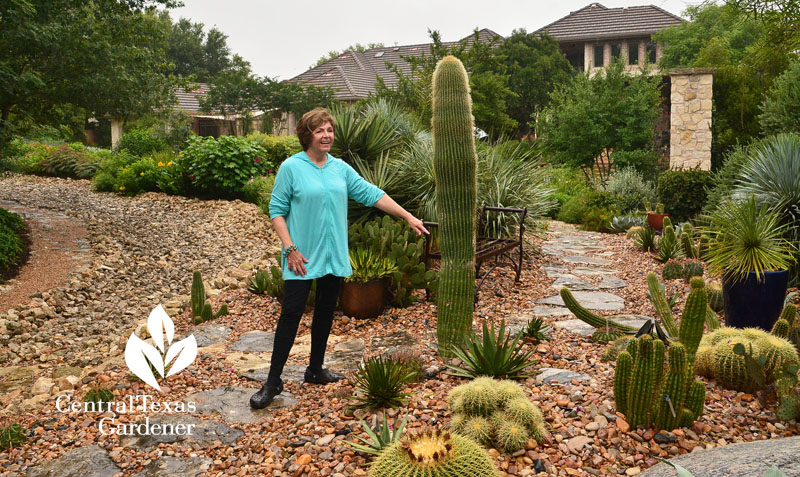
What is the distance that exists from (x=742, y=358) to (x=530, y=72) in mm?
24554

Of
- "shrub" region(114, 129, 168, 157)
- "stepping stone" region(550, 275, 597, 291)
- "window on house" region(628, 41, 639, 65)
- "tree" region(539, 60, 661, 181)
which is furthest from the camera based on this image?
"window on house" region(628, 41, 639, 65)

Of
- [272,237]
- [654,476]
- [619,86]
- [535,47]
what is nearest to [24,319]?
[272,237]

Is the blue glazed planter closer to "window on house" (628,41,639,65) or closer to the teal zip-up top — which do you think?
the teal zip-up top

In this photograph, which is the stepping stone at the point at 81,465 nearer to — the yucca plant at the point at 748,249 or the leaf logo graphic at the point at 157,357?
the leaf logo graphic at the point at 157,357

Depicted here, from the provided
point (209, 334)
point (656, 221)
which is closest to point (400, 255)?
point (209, 334)

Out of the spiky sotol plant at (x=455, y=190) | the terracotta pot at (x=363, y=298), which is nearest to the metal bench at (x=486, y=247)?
the terracotta pot at (x=363, y=298)

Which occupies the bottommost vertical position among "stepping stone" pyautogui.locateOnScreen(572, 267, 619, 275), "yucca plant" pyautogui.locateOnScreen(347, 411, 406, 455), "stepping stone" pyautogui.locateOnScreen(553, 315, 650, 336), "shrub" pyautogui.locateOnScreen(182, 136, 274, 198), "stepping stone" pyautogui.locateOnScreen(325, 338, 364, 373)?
"stepping stone" pyautogui.locateOnScreen(325, 338, 364, 373)

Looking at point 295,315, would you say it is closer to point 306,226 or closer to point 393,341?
point 306,226

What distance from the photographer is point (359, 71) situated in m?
32.0

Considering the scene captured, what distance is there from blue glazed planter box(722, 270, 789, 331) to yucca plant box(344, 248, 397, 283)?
2.85 metres

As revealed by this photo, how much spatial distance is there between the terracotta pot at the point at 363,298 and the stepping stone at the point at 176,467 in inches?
105

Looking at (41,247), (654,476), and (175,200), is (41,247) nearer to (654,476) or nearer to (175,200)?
(175,200)

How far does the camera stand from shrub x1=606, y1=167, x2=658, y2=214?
42.1ft

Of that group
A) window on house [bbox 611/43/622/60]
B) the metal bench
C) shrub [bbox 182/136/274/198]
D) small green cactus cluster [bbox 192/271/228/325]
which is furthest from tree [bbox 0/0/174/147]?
window on house [bbox 611/43/622/60]
